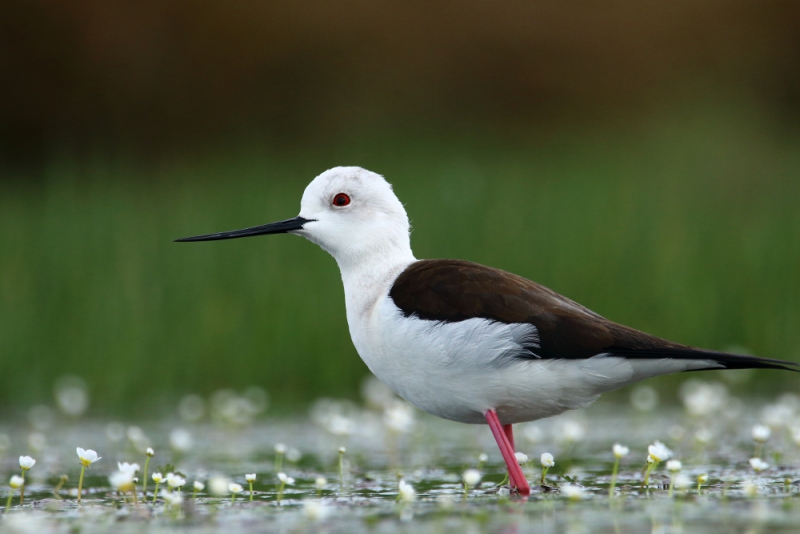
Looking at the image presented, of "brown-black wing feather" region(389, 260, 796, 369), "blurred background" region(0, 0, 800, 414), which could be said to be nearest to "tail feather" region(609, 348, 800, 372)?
"brown-black wing feather" region(389, 260, 796, 369)

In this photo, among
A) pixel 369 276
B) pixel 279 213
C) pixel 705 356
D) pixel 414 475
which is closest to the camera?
pixel 705 356

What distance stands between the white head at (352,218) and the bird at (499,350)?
38 centimetres

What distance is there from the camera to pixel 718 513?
4.32 metres

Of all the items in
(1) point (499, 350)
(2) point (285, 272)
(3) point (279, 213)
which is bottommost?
(1) point (499, 350)

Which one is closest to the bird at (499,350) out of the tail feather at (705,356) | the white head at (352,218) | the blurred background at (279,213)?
the tail feather at (705,356)

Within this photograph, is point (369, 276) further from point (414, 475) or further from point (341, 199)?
point (414, 475)

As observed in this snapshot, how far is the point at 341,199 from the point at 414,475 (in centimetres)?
172

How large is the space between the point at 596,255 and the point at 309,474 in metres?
5.79

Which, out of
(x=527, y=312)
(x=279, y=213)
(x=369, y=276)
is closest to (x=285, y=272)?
(x=279, y=213)

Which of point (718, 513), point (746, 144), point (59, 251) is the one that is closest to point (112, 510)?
point (718, 513)

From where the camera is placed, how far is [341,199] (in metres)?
6.10

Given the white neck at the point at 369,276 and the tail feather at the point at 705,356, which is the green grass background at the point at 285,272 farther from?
the tail feather at the point at 705,356

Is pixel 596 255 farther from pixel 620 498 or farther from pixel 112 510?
pixel 112 510

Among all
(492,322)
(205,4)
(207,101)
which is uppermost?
(205,4)
